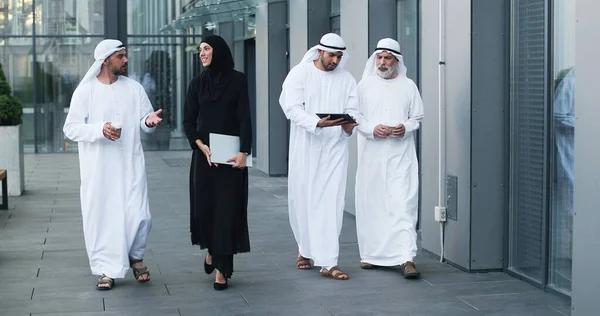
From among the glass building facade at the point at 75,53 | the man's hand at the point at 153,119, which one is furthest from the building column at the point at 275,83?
the man's hand at the point at 153,119

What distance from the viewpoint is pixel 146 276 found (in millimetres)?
8055

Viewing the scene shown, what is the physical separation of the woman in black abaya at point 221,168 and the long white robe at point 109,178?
1.58 ft

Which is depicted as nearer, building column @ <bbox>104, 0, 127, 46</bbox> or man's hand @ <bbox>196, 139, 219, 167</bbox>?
man's hand @ <bbox>196, 139, 219, 167</bbox>

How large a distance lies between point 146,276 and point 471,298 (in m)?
2.47

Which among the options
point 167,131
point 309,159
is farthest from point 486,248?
point 167,131

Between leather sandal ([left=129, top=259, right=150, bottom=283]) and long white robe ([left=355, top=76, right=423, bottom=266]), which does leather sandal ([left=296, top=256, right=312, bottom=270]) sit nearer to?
long white robe ([left=355, top=76, right=423, bottom=266])

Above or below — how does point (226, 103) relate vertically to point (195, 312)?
above

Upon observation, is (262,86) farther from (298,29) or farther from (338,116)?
(338,116)

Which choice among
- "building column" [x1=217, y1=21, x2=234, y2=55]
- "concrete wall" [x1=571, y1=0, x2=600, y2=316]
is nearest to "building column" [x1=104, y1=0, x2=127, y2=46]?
"building column" [x1=217, y1=21, x2=234, y2=55]

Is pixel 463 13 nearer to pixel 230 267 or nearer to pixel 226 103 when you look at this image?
pixel 226 103

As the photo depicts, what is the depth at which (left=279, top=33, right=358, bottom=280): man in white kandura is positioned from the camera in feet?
27.5

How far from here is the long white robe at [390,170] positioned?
332 inches

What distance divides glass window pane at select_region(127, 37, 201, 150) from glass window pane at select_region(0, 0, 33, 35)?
8.30 feet

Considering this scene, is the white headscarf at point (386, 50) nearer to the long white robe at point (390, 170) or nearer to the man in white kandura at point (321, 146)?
the long white robe at point (390, 170)
